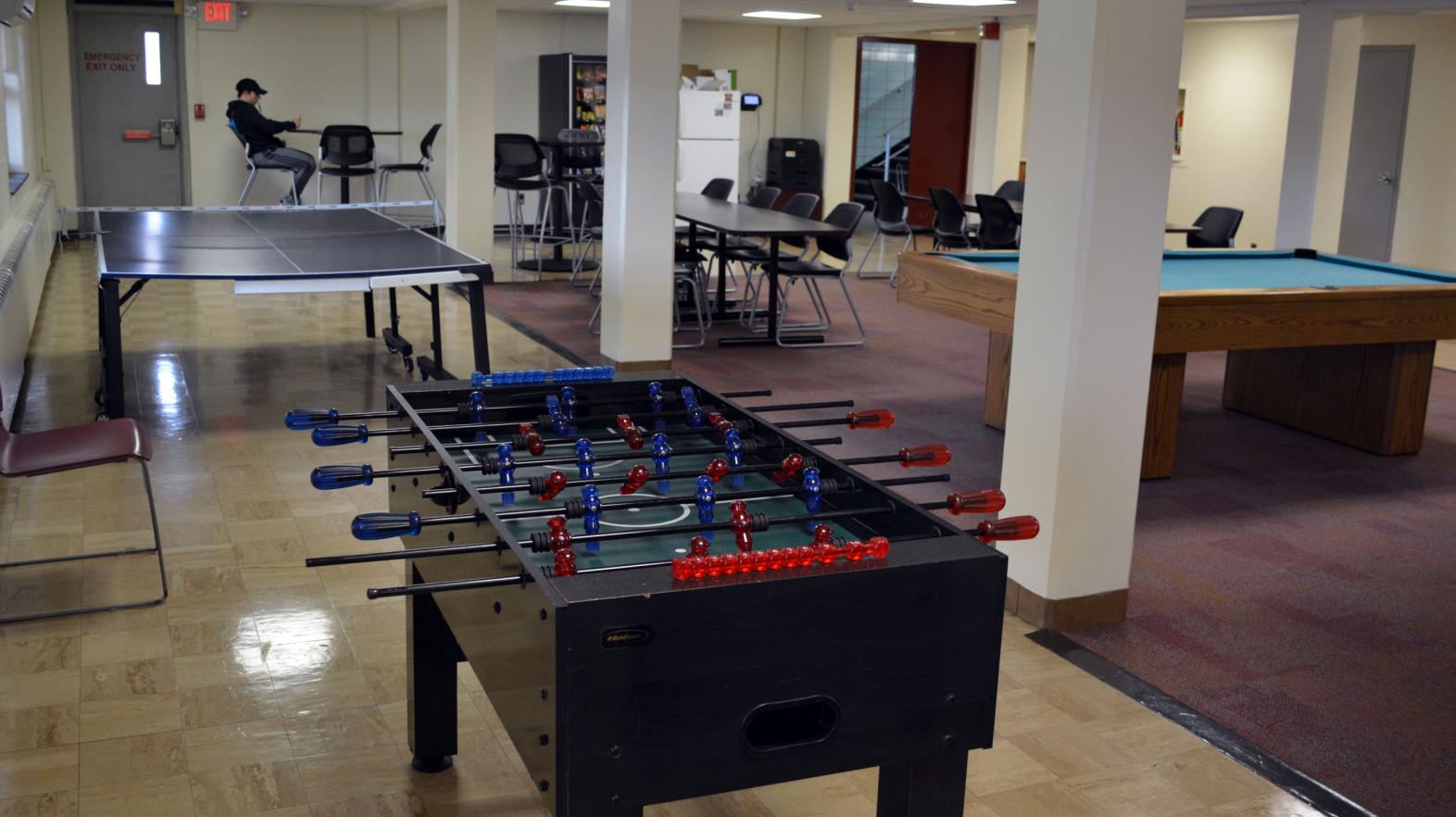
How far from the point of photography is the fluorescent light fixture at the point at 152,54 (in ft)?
42.4

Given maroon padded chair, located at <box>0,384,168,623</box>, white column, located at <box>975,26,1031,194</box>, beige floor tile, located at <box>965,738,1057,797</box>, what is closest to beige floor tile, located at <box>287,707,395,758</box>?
maroon padded chair, located at <box>0,384,168,623</box>

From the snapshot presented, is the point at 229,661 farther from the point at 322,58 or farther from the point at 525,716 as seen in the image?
the point at 322,58

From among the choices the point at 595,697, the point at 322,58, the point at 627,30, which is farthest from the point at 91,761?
the point at 322,58

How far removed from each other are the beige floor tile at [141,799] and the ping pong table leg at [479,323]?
3.15 metres

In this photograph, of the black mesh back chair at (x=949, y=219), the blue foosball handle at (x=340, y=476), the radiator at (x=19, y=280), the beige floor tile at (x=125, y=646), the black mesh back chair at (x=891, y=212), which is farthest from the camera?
the black mesh back chair at (x=891, y=212)

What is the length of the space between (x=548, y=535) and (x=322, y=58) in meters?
12.7

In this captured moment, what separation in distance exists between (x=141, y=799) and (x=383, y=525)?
121 centimetres

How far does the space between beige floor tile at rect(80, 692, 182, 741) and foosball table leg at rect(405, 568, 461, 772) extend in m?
0.65

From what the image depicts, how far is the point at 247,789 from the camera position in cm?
291

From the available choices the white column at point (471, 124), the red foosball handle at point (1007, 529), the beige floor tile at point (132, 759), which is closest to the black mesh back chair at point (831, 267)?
the white column at point (471, 124)

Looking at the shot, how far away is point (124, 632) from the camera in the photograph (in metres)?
3.74

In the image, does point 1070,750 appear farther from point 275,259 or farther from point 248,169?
point 248,169

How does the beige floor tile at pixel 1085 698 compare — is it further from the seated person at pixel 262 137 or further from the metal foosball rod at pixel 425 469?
the seated person at pixel 262 137

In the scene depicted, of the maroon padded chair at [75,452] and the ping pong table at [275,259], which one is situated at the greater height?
the ping pong table at [275,259]
